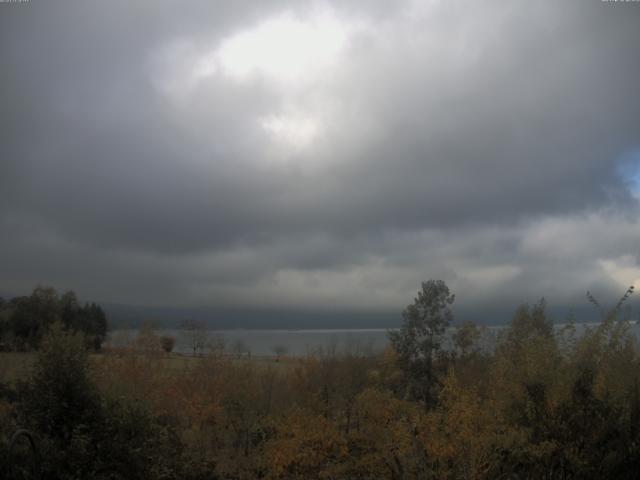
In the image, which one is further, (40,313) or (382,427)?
(40,313)

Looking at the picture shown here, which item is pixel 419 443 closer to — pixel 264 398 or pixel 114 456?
pixel 114 456

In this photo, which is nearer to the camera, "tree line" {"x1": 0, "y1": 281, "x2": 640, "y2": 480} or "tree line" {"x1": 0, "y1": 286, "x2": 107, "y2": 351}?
"tree line" {"x1": 0, "y1": 281, "x2": 640, "y2": 480}

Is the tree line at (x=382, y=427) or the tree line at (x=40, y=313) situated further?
the tree line at (x=40, y=313)

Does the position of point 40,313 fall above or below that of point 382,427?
above

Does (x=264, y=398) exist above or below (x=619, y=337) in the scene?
below

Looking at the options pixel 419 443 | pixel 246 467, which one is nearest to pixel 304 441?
pixel 246 467

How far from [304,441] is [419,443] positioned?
23.9 ft

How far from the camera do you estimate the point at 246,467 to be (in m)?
25.5

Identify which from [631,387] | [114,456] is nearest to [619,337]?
[631,387]

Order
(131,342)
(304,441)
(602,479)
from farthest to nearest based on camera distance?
(131,342)
(304,441)
(602,479)

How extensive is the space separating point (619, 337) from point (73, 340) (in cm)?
→ 1651

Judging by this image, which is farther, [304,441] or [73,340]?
[304,441]

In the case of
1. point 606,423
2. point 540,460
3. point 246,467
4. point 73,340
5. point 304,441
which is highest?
point 73,340

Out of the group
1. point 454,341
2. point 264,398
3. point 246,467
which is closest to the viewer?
point 246,467
